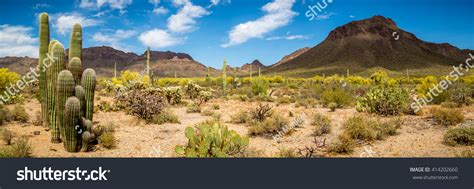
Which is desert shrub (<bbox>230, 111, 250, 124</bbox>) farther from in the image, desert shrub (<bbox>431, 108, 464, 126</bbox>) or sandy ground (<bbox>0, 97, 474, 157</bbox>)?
desert shrub (<bbox>431, 108, 464, 126</bbox>)

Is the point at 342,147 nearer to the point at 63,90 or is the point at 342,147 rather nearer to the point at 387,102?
the point at 387,102

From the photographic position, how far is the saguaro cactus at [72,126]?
689cm

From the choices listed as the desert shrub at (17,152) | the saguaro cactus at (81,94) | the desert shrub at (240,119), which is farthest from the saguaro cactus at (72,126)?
the desert shrub at (240,119)

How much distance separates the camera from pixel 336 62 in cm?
8550

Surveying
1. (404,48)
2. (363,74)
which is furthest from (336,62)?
(404,48)

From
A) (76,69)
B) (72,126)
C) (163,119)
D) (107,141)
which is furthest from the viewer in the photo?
(163,119)

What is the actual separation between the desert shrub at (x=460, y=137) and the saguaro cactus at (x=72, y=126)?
820 cm

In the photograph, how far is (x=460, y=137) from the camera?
7637 mm

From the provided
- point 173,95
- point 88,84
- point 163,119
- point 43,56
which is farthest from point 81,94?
point 173,95

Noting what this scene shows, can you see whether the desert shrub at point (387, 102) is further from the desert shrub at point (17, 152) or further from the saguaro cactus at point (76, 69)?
the desert shrub at point (17, 152)

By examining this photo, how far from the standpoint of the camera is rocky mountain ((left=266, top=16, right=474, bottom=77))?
7919 cm

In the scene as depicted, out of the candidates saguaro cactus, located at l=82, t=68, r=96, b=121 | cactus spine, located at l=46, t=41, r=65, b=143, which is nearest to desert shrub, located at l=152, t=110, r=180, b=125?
saguaro cactus, located at l=82, t=68, r=96, b=121

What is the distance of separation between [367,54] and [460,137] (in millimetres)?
88041
